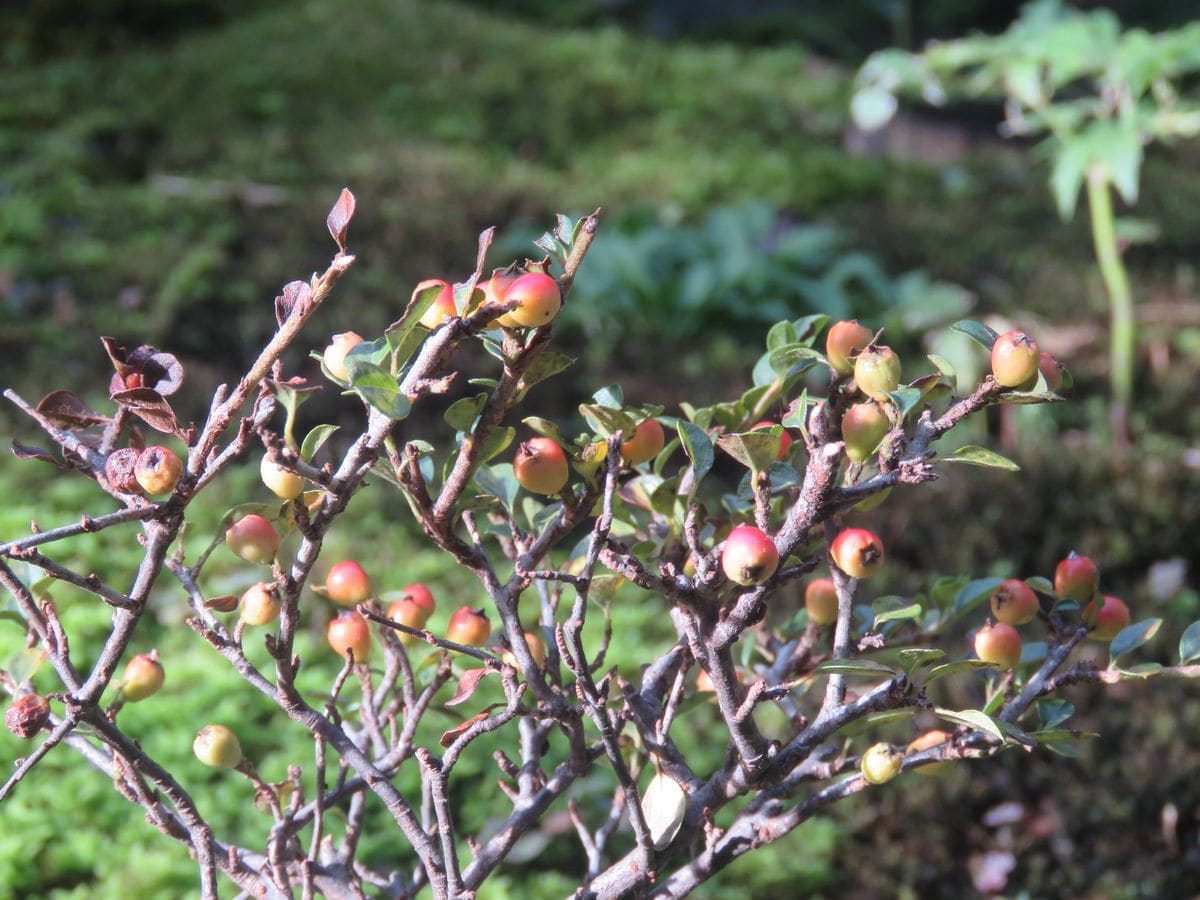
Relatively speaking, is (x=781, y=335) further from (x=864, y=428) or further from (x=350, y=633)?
(x=350, y=633)

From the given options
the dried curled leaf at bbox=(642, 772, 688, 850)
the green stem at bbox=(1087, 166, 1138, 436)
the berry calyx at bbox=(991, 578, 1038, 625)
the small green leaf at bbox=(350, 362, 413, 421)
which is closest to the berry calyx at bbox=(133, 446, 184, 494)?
the small green leaf at bbox=(350, 362, 413, 421)

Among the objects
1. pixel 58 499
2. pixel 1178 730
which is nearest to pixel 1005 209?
pixel 1178 730

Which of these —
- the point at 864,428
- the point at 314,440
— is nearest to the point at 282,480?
the point at 314,440

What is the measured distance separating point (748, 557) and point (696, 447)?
11cm

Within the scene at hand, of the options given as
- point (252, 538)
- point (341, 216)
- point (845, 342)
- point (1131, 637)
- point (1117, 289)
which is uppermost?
point (341, 216)

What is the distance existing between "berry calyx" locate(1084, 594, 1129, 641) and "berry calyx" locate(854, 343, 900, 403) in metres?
0.34

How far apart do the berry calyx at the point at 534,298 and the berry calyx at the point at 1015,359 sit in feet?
0.91

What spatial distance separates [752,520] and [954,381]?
0.20m

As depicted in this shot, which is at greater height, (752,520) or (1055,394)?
(1055,394)

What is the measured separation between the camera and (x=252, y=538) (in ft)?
2.62

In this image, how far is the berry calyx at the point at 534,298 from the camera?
0.65m

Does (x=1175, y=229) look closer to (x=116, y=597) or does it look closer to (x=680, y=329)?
(x=680, y=329)

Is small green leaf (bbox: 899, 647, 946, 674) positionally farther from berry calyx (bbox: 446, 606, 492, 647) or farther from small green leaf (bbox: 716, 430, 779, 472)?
berry calyx (bbox: 446, 606, 492, 647)

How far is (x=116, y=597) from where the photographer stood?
2.42ft
